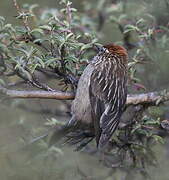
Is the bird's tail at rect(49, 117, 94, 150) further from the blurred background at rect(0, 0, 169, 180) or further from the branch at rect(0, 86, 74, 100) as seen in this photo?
the branch at rect(0, 86, 74, 100)

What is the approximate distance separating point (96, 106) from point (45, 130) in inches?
41.1

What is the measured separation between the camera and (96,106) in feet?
18.4

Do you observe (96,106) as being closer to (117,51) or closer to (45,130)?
(117,51)

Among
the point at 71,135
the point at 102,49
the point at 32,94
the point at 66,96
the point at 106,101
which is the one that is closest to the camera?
the point at 32,94

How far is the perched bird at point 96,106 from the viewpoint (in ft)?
18.0

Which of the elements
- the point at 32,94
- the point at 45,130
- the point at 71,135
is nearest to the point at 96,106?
the point at 71,135

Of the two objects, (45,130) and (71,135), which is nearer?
(71,135)

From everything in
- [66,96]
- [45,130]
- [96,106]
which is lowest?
[45,130]

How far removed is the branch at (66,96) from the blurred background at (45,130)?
9cm

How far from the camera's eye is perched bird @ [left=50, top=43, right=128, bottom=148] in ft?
18.0

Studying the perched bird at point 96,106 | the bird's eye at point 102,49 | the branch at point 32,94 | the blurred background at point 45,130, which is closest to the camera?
the branch at point 32,94

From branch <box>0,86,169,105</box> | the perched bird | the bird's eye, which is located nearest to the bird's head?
the bird's eye

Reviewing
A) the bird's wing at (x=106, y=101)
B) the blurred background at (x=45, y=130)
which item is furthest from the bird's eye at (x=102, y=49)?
the blurred background at (x=45, y=130)

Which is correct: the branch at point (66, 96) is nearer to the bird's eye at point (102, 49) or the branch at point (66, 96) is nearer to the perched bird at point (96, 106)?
the perched bird at point (96, 106)
